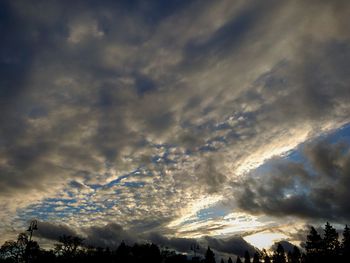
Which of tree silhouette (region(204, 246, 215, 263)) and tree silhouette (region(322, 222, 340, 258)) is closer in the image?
tree silhouette (region(322, 222, 340, 258))

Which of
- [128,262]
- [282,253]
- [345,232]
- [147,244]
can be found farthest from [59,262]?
[282,253]

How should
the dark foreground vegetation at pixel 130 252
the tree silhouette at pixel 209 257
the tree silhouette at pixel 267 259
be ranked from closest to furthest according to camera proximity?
the dark foreground vegetation at pixel 130 252, the tree silhouette at pixel 209 257, the tree silhouette at pixel 267 259

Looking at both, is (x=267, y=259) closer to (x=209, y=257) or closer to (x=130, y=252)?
(x=209, y=257)

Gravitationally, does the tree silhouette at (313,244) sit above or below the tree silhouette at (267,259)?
above

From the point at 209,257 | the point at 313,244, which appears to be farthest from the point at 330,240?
the point at 209,257

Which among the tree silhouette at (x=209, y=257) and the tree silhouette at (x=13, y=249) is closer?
the tree silhouette at (x=13, y=249)

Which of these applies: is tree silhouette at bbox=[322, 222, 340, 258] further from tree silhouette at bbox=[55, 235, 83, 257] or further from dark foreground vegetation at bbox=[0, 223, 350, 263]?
tree silhouette at bbox=[55, 235, 83, 257]

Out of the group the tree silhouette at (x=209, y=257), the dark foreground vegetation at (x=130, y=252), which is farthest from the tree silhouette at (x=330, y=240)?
the tree silhouette at (x=209, y=257)

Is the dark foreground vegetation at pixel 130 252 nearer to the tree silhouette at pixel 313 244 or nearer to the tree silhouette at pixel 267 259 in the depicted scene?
the tree silhouette at pixel 313 244

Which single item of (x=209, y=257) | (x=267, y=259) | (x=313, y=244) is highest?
(x=313, y=244)

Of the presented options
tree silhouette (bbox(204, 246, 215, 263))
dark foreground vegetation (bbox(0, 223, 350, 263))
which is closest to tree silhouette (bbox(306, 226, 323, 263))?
dark foreground vegetation (bbox(0, 223, 350, 263))

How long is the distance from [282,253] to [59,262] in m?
113

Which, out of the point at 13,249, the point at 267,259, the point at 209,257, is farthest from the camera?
the point at 267,259

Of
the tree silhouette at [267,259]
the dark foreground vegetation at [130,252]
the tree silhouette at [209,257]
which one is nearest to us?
the dark foreground vegetation at [130,252]
